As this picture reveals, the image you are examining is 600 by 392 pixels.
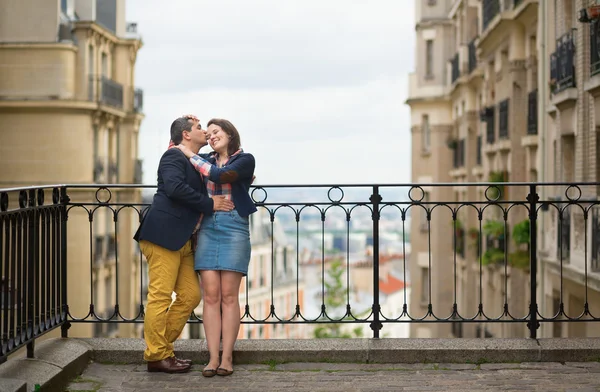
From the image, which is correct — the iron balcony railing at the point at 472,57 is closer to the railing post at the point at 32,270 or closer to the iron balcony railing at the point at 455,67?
the iron balcony railing at the point at 455,67

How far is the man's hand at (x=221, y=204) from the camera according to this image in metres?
7.35

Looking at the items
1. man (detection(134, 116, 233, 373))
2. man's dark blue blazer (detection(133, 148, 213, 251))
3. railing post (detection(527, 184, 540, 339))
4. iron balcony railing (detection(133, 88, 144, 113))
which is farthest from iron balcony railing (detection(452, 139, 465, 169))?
man's dark blue blazer (detection(133, 148, 213, 251))

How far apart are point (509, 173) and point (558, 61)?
870 centimetres

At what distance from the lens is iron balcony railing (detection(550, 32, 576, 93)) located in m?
20.1

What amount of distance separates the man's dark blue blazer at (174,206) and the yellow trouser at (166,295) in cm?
13

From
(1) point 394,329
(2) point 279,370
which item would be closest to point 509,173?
(2) point 279,370

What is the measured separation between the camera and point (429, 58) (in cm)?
4744

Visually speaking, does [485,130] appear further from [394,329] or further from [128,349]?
[394,329]

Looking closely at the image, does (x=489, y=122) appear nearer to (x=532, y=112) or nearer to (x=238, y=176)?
(x=532, y=112)

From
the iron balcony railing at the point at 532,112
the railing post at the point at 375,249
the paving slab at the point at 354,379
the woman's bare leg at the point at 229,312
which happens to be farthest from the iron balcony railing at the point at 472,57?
the woman's bare leg at the point at 229,312

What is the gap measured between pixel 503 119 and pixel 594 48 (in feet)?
40.4

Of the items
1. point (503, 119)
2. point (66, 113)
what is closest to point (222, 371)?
point (503, 119)

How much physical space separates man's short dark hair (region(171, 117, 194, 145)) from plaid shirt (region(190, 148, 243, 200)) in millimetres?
219

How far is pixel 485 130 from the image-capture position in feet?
113
